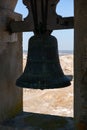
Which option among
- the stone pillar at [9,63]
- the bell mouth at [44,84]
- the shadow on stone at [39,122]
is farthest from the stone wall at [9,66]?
the bell mouth at [44,84]

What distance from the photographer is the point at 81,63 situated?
8.14 feet

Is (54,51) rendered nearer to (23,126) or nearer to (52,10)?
(52,10)

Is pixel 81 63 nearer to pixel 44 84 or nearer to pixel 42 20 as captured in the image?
pixel 44 84

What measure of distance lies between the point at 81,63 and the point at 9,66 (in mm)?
1183

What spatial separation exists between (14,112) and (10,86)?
12.5 inches

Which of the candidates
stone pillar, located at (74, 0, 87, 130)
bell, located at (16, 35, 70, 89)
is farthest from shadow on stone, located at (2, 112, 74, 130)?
stone pillar, located at (74, 0, 87, 130)

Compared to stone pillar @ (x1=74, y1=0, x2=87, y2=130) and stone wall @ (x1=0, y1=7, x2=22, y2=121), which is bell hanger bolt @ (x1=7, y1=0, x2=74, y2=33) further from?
stone pillar @ (x1=74, y1=0, x2=87, y2=130)

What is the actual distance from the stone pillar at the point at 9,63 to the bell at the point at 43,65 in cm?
50

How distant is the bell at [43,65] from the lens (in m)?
2.74

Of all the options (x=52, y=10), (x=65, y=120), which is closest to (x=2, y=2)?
(x=52, y=10)

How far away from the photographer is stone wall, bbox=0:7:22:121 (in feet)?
10.9

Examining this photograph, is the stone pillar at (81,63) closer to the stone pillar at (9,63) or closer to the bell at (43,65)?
the bell at (43,65)

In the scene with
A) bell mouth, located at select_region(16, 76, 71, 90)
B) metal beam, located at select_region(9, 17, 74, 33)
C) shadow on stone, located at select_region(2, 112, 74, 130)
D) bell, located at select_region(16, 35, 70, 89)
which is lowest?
shadow on stone, located at select_region(2, 112, 74, 130)

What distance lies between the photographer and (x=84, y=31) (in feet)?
8.05
